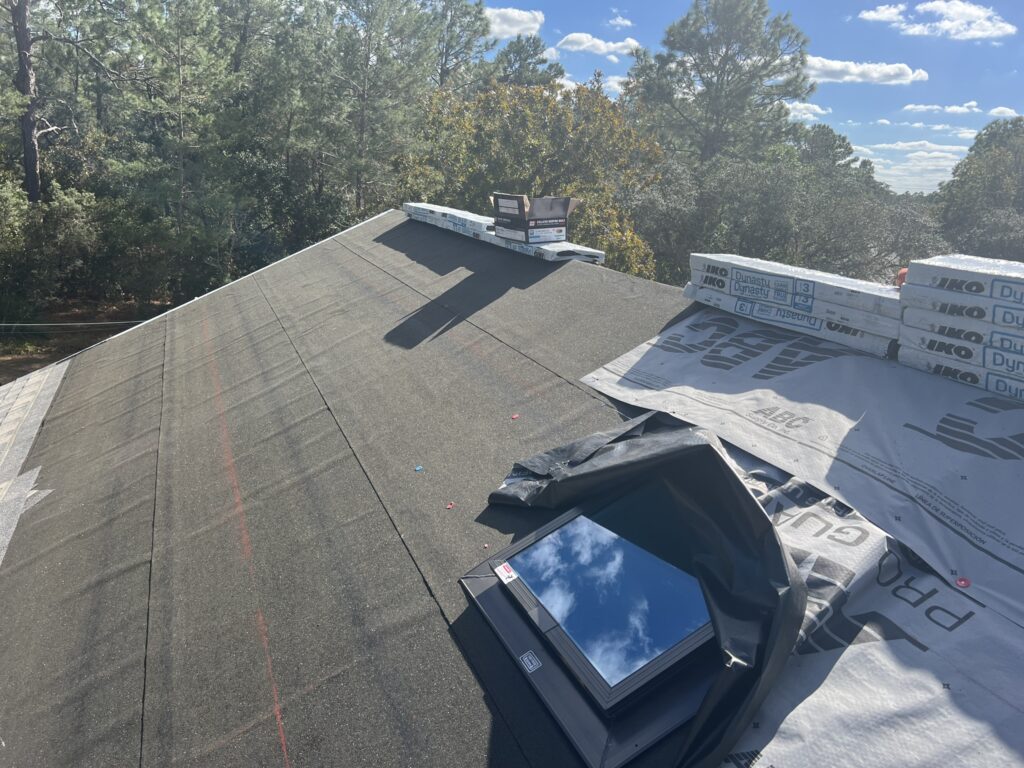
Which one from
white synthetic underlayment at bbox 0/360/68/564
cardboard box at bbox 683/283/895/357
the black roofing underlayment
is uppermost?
cardboard box at bbox 683/283/895/357

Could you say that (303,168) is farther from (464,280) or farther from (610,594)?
(610,594)

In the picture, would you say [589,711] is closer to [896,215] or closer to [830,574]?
[830,574]

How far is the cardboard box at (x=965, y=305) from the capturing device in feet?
12.1

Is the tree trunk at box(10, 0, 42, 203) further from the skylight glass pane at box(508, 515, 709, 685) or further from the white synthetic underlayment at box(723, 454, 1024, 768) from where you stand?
the white synthetic underlayment at box(723, 454, 1024, 768)

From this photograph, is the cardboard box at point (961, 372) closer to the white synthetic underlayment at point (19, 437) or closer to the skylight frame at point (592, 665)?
the skylight frame at point (592, 665)

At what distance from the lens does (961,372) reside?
4016 millimetres

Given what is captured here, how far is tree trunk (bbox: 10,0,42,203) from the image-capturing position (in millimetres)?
18062

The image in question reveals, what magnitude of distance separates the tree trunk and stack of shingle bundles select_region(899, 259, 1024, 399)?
25.7m

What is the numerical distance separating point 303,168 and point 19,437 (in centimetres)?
2007

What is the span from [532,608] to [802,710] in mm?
1223

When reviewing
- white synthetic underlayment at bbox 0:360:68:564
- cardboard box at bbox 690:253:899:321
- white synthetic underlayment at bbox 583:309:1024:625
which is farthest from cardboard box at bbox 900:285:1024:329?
white synthetic underlayment at bbox 0:360:68:564

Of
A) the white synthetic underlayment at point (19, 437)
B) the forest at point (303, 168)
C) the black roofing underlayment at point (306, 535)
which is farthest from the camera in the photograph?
the forest at point (303, 168)

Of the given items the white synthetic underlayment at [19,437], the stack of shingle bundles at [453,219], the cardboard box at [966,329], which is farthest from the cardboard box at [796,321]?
the white synthetic underlayment at [19,437]

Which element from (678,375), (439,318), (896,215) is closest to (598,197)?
(896,215)
